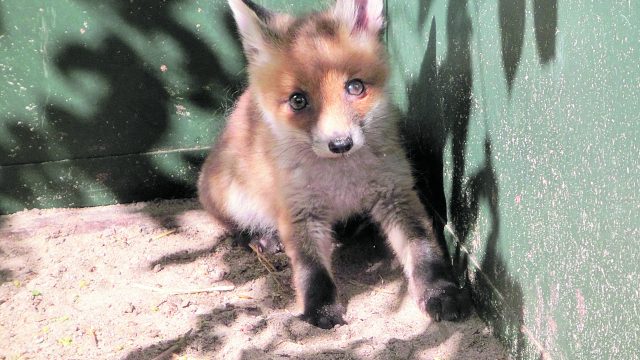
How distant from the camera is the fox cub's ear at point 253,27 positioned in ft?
10.6

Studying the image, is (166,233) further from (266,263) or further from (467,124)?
(467,124)

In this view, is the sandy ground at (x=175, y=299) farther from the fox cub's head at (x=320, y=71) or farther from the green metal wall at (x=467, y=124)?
the fox cub's head at (x=320, y=71)

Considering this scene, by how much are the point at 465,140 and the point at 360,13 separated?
80cm

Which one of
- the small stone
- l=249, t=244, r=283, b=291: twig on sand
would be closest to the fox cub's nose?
l=249, t=244, r=283, b=291: twig on sand

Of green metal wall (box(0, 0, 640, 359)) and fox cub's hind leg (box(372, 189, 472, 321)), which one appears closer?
green metal wall (box(0, 0, 640, 359))

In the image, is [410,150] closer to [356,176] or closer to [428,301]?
[356,176]

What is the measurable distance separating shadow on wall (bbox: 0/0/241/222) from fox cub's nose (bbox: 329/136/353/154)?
1.64 m

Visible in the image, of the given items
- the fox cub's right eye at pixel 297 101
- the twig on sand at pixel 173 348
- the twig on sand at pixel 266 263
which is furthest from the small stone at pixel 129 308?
the fox cub's right eye at pixel 297 101

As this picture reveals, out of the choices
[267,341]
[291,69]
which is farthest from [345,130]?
[267,341]

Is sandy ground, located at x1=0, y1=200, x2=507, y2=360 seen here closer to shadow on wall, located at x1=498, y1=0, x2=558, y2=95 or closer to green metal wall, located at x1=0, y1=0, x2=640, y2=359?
green metal wall, located at x1=0, y1=0, x2=640, y2=359

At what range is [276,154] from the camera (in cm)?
357

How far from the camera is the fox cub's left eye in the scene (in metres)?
3.15

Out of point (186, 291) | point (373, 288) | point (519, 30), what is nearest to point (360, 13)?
point (519, 30)

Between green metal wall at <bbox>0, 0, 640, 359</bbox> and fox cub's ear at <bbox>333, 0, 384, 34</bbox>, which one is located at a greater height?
fox cub's ear at <bbox>333, 0, 384, 34</bbox>
